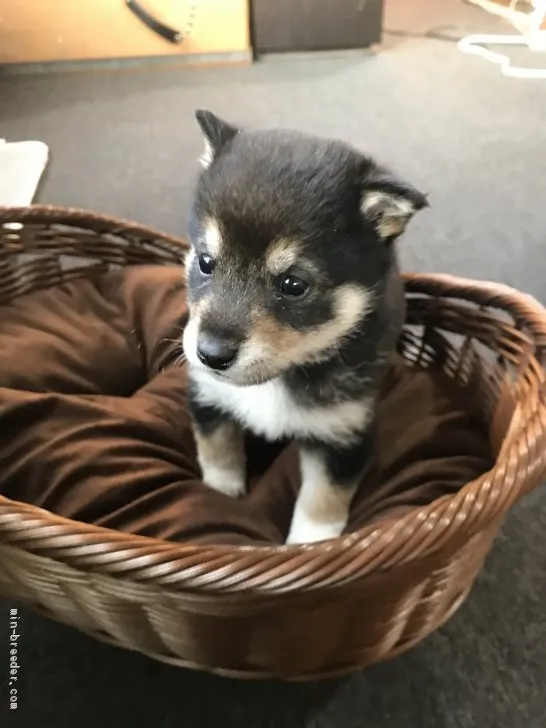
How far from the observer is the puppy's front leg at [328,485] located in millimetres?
1390

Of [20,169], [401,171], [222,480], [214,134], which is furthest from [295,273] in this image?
[20,169]

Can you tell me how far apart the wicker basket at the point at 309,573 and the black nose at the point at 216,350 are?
0.89 ft

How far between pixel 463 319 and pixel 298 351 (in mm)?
654

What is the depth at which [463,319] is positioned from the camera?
1.72 metres

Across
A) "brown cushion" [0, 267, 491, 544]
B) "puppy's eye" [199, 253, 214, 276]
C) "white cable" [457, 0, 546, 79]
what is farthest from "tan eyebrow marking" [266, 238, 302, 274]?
"white cable" [457, 0, 546, 79]

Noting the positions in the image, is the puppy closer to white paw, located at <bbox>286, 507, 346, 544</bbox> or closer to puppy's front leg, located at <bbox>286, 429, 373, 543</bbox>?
puppy's front leg, located at <bbox>286, 429, 373, 543</bbox>

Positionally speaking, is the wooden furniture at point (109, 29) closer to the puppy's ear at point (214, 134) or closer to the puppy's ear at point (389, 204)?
the puppy's ear at point (214, 134)

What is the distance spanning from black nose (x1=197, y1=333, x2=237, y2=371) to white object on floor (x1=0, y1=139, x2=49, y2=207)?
5.91 ft

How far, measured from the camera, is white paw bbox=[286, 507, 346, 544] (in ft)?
4.56

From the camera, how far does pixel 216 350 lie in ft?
3.68

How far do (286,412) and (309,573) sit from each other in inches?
16.3

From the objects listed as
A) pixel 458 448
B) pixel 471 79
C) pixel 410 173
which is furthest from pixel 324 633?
pixel 471 79

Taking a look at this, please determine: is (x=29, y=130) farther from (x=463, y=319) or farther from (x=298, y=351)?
(x=298, y=351)

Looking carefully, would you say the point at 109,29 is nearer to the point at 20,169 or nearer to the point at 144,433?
the point at 20,169
